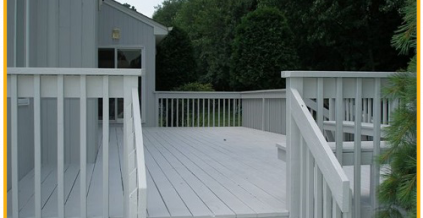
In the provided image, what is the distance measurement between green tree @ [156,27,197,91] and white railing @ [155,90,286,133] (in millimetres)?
2861

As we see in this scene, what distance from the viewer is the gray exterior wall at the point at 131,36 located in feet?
33.5

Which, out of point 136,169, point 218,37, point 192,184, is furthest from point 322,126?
point 218,37

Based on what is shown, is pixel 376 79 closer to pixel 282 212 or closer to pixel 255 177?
pixel 282 212

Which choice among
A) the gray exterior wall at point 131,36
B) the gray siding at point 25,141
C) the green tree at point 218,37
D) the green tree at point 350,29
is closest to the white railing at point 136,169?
the gray siding at point 25,141

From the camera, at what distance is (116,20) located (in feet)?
33.7

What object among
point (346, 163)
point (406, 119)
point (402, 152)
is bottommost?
point (346, 163)

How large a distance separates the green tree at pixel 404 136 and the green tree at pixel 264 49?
343 inches

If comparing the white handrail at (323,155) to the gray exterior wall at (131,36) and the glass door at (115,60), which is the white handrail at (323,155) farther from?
the gray exterior wall at (131,36)

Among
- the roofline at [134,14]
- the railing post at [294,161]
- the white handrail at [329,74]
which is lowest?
the railing post at [294,161]

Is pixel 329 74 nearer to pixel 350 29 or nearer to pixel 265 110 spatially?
pixel 265 110

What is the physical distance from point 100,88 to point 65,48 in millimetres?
2233

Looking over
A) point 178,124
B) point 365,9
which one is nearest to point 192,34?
point 365,9

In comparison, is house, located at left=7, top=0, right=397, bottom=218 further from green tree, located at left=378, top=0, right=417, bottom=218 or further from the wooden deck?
green tree, located at left=378, top=0, right=417, bottom=218

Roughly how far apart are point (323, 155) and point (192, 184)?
5.45ft
